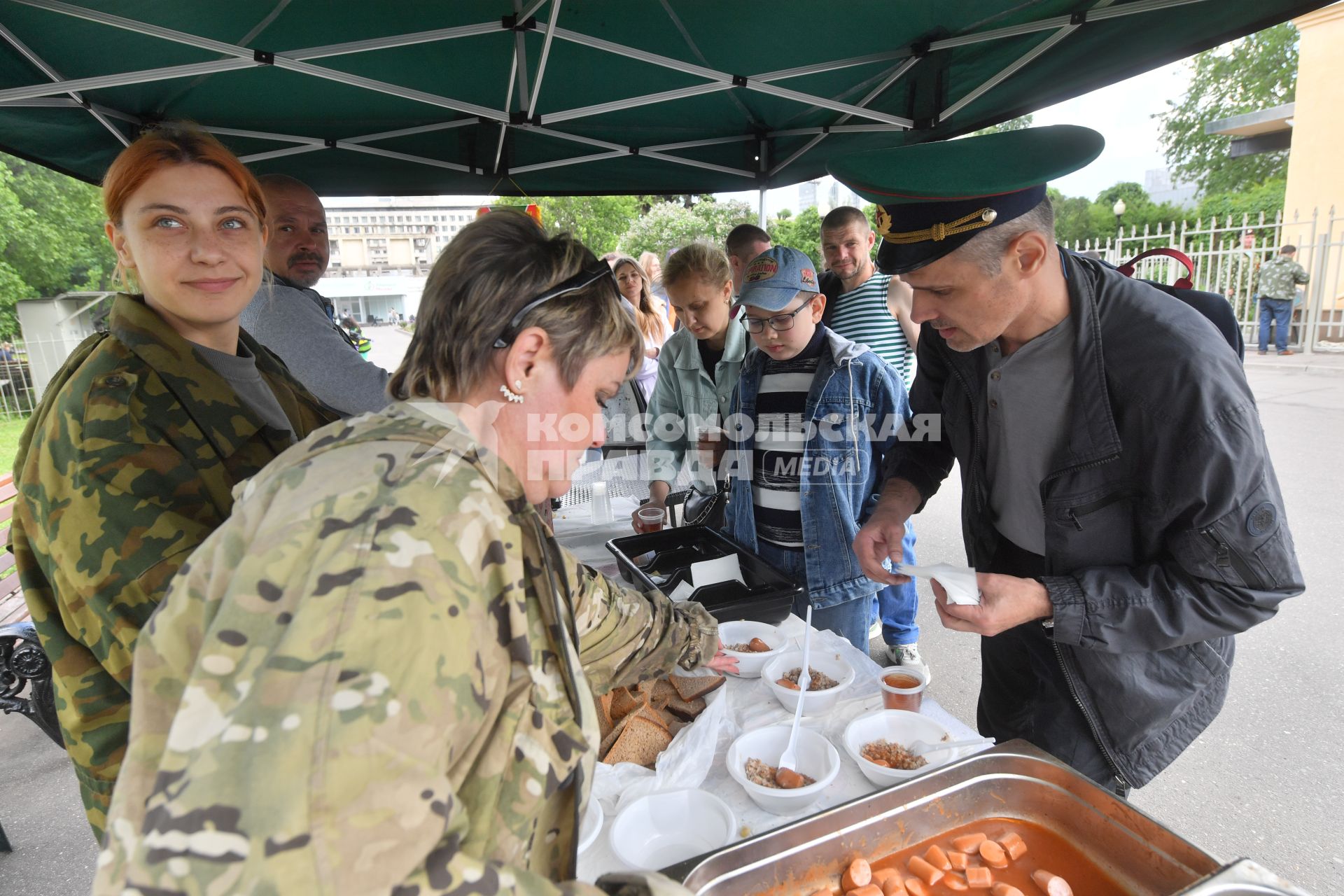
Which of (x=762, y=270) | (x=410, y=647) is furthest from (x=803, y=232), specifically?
(x=410, y=647)

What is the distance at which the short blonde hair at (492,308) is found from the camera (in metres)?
0.88

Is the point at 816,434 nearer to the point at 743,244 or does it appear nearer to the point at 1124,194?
the point at 743,244

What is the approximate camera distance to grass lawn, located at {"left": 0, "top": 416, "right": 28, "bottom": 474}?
772 centimetres

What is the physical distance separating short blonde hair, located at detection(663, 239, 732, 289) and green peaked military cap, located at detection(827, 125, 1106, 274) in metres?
1.45

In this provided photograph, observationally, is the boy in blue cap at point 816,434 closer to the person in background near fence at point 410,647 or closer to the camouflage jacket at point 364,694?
the person in background near fence at point 410,647

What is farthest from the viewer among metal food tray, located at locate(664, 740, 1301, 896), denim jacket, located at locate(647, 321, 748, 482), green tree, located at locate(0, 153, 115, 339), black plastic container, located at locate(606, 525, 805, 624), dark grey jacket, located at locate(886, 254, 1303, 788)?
green tree, located at locate(0, 153, 115, 339)

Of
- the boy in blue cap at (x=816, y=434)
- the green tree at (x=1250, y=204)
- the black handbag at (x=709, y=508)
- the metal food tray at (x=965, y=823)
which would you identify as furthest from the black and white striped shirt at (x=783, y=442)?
the green tree at (x=1250, y=204)

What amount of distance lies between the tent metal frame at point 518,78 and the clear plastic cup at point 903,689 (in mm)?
2181

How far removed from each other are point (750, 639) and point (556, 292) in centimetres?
121

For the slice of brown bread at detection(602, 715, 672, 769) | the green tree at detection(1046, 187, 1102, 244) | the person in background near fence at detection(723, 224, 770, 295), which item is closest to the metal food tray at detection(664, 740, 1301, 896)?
the slice of brown bread at detection(602, 715, 672, 769)

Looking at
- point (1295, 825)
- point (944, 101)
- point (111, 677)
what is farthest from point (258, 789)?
point (944, 101)

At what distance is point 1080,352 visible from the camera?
133 cm

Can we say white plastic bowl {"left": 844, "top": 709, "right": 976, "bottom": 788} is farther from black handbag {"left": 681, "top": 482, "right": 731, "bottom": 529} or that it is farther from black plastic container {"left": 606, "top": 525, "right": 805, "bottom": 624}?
black handbag {"left": 681, "top": 482, "right": 731, "bottom": 529}

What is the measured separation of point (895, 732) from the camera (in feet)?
4.72
